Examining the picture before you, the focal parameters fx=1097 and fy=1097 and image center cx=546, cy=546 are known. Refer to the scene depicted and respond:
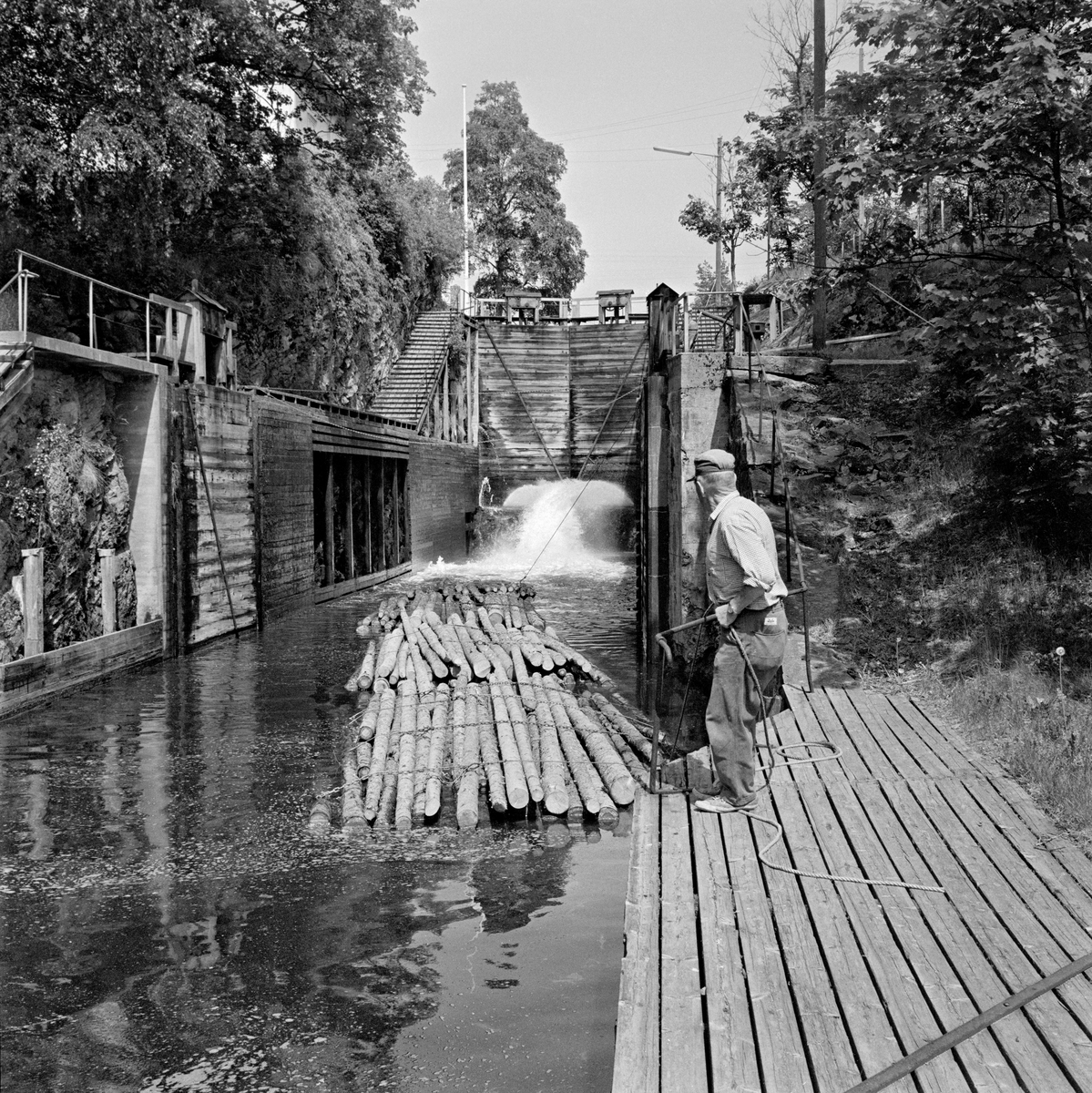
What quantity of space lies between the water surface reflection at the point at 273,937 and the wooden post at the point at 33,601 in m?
1.92

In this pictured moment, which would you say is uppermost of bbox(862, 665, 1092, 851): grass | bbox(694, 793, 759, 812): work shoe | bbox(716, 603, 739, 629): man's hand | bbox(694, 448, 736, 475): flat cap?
bbox(694, 448, 736, 475): flat cap

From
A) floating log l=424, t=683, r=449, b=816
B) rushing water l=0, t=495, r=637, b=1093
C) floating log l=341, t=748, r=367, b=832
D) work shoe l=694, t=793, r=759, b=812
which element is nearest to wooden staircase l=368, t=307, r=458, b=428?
floating log l=424, t=683, r=449, b=816

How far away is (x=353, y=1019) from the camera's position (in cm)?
514

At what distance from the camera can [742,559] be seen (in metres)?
5.94

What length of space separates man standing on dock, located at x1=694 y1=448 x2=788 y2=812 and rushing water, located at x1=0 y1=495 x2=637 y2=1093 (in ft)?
3.84

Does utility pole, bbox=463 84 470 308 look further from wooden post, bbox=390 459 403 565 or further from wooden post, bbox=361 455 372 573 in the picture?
wooden post, bbox=361 455 372 573

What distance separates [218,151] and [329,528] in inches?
286

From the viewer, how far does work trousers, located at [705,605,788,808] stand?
19.6 feet

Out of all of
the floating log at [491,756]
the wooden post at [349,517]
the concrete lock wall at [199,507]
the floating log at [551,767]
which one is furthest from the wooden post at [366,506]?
the floating log at [551,767]

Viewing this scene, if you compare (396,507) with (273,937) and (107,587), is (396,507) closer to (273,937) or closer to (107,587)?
(107,587)

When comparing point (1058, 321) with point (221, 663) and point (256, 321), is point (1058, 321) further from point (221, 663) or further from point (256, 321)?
point (256, 321)

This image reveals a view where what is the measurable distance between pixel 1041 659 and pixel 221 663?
10.5 metres

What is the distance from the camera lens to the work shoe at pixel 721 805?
588 cm

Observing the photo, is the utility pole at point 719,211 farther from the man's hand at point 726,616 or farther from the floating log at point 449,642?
the man's hand at point 726,616
